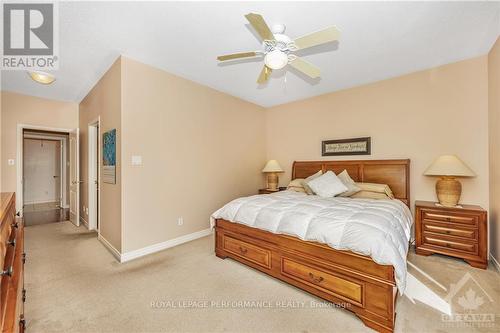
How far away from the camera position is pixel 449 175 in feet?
9.30

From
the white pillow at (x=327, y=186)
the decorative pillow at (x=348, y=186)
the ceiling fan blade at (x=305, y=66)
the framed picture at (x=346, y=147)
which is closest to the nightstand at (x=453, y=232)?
the decorative pillow at (x=348, y=186)

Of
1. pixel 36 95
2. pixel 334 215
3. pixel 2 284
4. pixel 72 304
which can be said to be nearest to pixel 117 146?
pixel 72 304

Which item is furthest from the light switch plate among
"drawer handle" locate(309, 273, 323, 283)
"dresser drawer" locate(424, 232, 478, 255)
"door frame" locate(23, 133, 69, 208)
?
"door frame" locate(23, 133, 69, 208)

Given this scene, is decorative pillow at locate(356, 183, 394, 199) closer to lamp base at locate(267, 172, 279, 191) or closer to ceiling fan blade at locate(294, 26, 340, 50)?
lamp base at locate(267, 172, 279, 191)

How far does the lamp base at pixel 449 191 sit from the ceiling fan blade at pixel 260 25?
118 inches

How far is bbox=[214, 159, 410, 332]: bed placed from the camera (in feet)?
5.51

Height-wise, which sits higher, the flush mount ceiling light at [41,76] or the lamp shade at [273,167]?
the flush mount ceiling light at [41,76]

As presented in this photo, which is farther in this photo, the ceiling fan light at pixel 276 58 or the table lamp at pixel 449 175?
the table lamp at pixel 449 175

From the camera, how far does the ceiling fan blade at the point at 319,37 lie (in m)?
1.79

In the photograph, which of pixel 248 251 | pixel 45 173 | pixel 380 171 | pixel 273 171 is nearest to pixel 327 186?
pixel 380 171

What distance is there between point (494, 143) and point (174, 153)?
14.3 ft

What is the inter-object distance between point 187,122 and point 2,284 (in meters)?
3.01

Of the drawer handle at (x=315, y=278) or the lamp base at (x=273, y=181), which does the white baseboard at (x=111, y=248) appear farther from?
the lamp base at (x=273, y=181)

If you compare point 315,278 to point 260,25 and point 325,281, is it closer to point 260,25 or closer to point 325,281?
point 325,281
